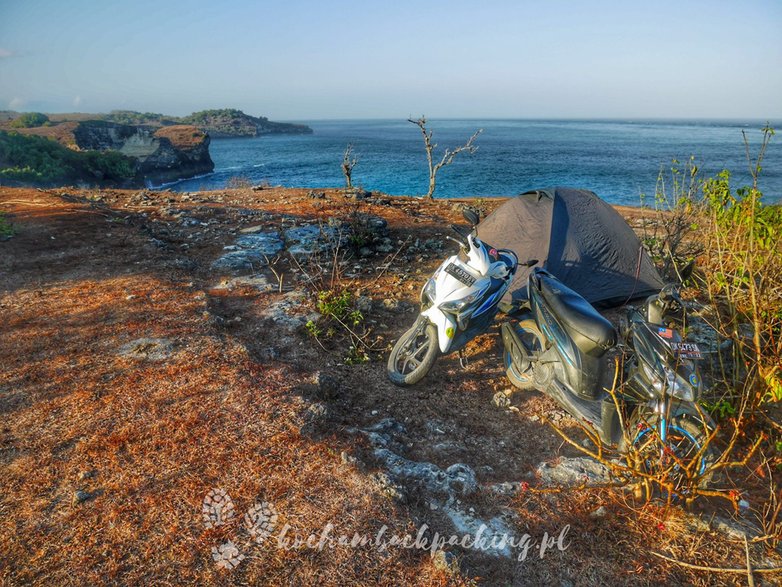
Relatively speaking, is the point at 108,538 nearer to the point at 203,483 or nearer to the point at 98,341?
the point at 203,483

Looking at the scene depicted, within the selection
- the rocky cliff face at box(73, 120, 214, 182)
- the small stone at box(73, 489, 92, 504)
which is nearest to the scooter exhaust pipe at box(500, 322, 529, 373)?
the small stone at box(73, 489, 92, 504)

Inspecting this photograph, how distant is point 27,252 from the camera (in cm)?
900

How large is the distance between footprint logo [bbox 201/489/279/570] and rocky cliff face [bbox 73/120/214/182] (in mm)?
63256

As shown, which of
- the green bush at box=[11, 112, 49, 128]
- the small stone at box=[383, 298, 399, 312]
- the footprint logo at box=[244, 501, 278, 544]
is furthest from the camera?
the green bush at box=[11, 112, 49, 128]

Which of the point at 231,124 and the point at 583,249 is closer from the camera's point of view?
the point at 583,249

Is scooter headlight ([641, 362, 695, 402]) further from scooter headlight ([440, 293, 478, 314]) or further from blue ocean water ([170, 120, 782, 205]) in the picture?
blue ocean water ([170, 120, 782, 205])

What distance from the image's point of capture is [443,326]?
4711 millimetres

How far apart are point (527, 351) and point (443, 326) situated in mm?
1028

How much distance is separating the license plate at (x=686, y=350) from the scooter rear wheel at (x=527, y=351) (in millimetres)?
1566

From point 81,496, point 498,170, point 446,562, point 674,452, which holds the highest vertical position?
point 498,170

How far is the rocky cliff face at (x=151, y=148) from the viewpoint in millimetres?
58531

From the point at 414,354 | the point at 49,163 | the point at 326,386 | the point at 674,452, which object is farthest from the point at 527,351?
the point at 49,163

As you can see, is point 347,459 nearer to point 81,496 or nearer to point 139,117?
point 81,496

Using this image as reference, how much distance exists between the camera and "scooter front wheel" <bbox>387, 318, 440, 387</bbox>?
4.81 metres
